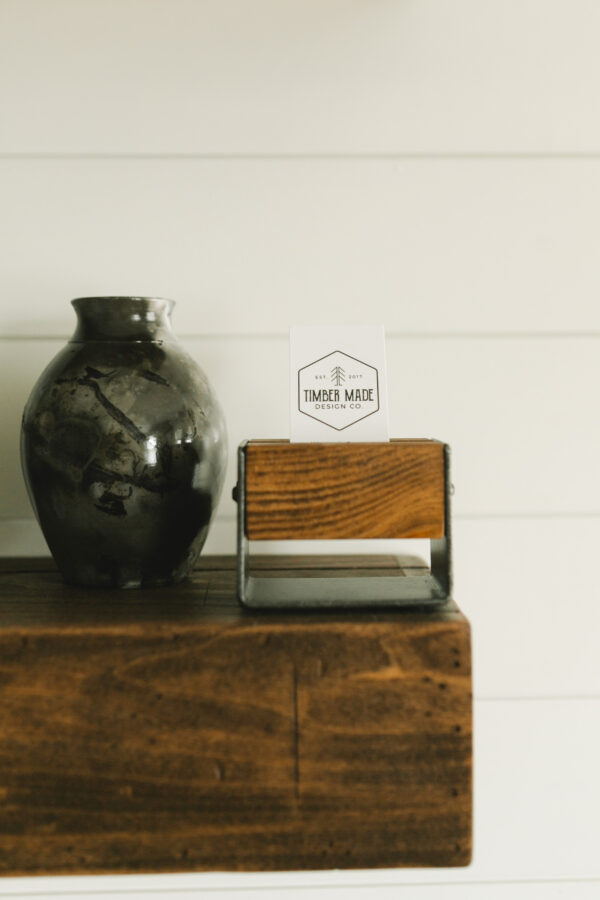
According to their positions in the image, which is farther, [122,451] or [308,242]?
[308,242]

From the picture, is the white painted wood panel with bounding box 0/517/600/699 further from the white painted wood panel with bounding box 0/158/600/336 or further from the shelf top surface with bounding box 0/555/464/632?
the white painted wood panel with bounding box 0/158/600/336

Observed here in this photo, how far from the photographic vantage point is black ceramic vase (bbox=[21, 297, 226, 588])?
2.75 feet

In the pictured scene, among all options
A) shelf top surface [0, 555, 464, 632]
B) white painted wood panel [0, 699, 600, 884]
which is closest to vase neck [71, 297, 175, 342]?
shelf top surface [0, 555, 464, 632]

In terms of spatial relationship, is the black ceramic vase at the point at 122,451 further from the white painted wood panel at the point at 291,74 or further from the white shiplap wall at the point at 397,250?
the white painted wood panel at the point at 291,74

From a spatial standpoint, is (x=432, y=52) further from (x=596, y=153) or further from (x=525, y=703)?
(x=525, y=703)

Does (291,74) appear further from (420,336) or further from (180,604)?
(180,604)

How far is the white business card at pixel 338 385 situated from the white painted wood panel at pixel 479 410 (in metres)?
0.28

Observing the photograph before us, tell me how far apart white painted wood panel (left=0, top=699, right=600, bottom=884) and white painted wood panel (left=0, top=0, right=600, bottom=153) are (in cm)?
83

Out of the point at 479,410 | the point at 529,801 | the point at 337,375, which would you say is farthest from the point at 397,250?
the point at 529,801

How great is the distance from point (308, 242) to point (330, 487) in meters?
0.47

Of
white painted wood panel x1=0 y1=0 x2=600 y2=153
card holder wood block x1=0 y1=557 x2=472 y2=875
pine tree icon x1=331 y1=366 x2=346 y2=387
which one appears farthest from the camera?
white painted wood panel x1=0 y1=0 x2=600 y2=153

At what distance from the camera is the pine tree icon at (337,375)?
0.83 meters

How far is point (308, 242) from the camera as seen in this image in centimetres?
112

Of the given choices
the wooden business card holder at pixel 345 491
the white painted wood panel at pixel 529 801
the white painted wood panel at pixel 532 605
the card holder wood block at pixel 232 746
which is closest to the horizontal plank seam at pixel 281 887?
the white painted wood panel at pixel 529 801
